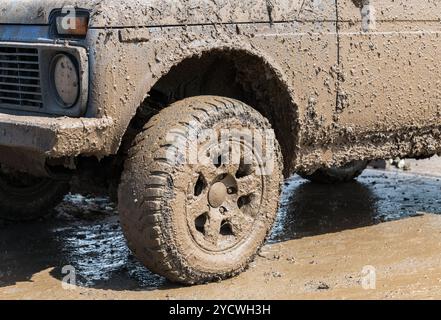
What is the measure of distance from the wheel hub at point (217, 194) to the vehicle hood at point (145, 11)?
823 mm

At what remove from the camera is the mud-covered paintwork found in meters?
3.88

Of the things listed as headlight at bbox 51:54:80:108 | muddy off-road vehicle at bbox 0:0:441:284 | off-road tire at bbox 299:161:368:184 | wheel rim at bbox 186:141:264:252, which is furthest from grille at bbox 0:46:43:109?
off-road tire at bbox 299:161:368:184

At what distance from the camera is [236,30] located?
167 inches

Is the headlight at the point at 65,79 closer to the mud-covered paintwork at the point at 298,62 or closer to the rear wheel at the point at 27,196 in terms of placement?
the mud-covered paintwork at the point at 298,62

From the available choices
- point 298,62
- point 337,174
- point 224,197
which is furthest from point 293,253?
point 337,174

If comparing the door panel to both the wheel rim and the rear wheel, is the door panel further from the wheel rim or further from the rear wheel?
the rear wheel

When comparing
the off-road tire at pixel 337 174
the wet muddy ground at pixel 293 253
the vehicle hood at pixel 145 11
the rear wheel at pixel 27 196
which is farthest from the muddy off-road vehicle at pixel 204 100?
the off-road tire at pixel 337 174

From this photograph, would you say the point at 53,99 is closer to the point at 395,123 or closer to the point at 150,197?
the point at 150,197

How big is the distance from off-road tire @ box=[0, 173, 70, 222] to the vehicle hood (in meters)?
1.45

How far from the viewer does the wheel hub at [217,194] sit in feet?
13.6

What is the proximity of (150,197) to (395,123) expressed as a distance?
1798mm

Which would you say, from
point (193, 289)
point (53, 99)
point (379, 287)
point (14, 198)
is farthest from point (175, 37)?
point (14, 198)

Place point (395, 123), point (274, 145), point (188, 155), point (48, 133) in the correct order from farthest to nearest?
point (395, 123), point (274, 145), point (188, 155), point (48, 133)

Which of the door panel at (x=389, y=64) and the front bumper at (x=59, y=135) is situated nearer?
the front bumper at (x=59, y=135)
